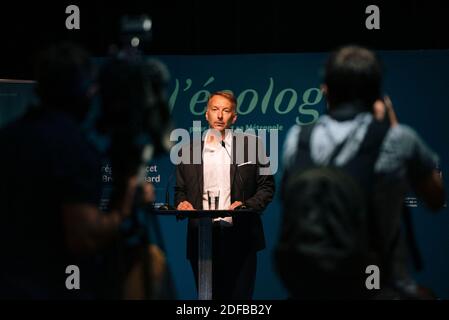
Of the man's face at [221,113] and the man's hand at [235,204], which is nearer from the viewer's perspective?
the man's hand at [235,204]

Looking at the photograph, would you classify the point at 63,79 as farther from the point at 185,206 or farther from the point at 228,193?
the point at 228,193

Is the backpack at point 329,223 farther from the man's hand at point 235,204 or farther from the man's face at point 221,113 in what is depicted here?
the man's face at point 221,113

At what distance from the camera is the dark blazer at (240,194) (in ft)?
19.2

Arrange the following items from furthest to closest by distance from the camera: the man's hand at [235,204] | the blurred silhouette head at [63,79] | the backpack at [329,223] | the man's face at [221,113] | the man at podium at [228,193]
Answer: the man's face at [221,113]
the man at podium at [228,193]
the man's hand at [235,204]
the blurred silhouette head at [63,79]
the backpack at [329,223]

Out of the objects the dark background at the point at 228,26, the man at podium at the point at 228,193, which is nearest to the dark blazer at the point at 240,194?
the man at podium at the point at 228,193

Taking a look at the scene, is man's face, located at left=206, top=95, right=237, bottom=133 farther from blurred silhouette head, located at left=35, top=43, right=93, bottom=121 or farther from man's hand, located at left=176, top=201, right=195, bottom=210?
blurred silhouette head, located at left=35, top=43, right=93, bottom=121

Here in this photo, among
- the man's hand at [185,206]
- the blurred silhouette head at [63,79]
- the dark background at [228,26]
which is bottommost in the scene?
the man's hand at [185,206]

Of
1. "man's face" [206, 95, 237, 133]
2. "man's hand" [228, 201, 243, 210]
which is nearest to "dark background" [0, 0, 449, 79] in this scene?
"man's face" [206, 95, 237, 133]

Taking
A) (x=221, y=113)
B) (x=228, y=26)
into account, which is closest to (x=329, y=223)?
(x=221, y=113)

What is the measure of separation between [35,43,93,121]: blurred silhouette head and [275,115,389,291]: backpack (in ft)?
2.67

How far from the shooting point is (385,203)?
264 cm

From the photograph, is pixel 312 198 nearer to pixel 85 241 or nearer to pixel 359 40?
pixel 85 241

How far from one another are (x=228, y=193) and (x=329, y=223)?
3488 mm

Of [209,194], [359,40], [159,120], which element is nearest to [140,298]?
[159,120]
